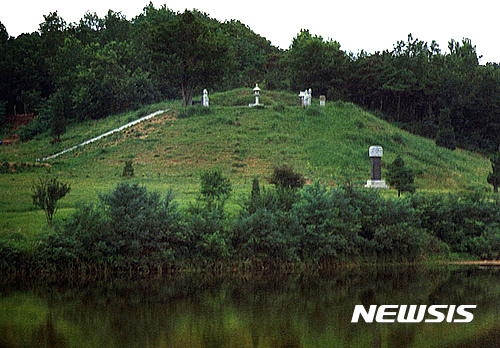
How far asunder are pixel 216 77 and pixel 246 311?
43.2 metres

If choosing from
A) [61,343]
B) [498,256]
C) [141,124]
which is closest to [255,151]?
[141,124]

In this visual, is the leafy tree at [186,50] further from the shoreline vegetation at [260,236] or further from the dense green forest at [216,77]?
the shoreline vegetation at [260,236]

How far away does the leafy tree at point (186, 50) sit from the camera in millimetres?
51406

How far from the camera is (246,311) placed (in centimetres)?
1352

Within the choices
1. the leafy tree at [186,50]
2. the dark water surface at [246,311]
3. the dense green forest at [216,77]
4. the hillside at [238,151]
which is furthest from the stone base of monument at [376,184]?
the leafy tree at [186,50]

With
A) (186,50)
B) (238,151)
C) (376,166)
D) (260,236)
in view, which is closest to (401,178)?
(376,166)

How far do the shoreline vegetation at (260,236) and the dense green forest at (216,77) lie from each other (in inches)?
1261

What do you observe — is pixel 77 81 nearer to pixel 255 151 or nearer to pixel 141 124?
pixel 141 124

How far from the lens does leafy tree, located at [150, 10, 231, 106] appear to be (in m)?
51.4

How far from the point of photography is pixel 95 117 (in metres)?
57.9

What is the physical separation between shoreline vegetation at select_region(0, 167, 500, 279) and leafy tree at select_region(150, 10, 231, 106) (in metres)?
33.2

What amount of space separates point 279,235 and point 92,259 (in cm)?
530

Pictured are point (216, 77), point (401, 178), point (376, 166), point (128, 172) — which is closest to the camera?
point (401, 178)

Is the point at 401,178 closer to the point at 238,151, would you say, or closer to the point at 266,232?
the point at 266,232
